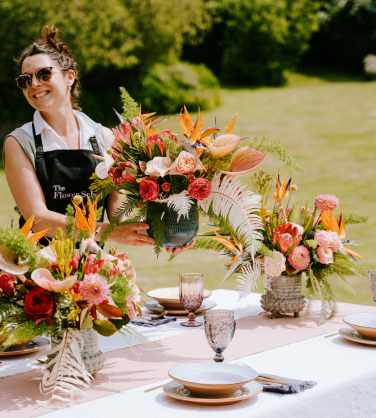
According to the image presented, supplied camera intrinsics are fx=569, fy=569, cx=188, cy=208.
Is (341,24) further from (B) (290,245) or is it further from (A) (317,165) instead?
(B) (290,245)

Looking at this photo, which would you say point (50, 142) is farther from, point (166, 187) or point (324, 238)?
point (324, 238)

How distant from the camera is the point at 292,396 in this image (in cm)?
157

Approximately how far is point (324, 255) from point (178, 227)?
2.13 ft

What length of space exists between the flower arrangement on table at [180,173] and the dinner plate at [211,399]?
63 centimetres

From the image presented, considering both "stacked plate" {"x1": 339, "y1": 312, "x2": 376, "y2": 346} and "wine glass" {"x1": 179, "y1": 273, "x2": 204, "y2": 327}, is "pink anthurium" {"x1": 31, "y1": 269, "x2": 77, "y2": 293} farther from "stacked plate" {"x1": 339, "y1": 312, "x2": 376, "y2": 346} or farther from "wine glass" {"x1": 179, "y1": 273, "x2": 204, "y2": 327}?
"stacked plate" {"x1": 339, "y1": 312, "x2": 376, "y2": 346}

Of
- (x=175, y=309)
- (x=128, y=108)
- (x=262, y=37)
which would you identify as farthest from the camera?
(x=262, y=37)

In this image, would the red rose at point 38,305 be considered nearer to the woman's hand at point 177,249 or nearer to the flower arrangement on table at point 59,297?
the flower arrangement on table at point 59,297

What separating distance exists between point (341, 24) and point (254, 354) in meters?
21.8

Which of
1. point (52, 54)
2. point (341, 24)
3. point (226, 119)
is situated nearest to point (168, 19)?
point (226, 119)

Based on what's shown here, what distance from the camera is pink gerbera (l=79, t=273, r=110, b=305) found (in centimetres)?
156

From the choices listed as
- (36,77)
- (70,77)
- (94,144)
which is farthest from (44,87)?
(94,144)

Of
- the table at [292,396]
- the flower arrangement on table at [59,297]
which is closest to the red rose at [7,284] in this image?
the flower arrangement on table at [59,297]

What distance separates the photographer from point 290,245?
2336mm

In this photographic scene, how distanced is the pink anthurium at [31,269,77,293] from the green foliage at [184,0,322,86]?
19256mm
